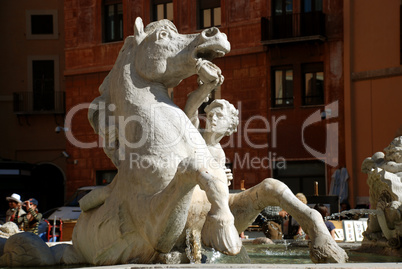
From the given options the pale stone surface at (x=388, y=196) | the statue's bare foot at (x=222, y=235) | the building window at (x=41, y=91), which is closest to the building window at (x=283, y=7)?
the building window at (x=41, y=91)

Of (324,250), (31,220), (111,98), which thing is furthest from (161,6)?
(324,250)

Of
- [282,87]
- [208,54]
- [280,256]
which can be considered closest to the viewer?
[208,54]

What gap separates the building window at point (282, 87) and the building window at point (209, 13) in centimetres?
339

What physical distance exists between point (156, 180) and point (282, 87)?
25.4m

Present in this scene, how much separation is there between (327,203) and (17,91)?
77.5ft

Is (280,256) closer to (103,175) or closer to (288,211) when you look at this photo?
(288,211)

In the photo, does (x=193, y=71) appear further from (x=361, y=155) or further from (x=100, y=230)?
(x=361, y=155)

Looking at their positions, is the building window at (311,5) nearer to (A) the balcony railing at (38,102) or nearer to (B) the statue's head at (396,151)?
(A) the balcony railing at (38,102)

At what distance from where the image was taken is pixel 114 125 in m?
5.23

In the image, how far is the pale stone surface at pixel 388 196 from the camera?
23.0ft

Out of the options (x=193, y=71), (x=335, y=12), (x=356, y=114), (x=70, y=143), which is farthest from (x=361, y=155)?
(x=193, y=71)

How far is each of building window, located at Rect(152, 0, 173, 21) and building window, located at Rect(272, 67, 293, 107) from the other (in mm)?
5429

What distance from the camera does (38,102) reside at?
37.9 meters

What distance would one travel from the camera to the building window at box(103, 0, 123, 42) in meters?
34.3
